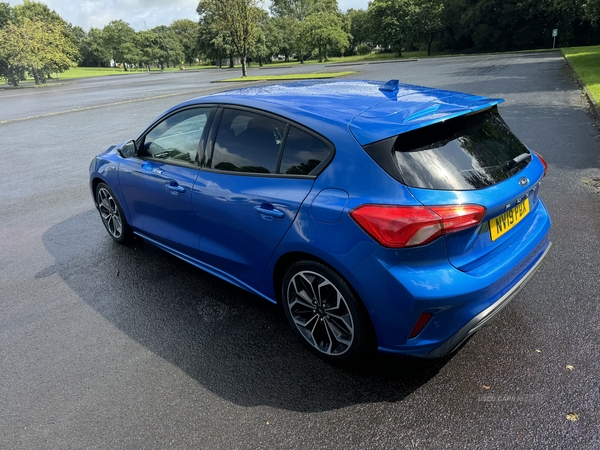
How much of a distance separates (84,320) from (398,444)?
2635mm

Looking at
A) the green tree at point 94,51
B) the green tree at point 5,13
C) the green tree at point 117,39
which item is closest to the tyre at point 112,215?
the green tree at point 5,13

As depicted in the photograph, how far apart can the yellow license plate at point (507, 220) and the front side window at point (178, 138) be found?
2243 millimetres

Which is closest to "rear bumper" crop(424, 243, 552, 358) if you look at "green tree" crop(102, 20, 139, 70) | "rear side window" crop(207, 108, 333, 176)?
"rear side window" crop(207, 108, 333, 176)

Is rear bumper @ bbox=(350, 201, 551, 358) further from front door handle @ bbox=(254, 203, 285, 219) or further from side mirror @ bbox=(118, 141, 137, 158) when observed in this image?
side mirror @ bbox=(118, 141, 137, 158)

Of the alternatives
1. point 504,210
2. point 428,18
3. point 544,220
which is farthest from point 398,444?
point 428,18

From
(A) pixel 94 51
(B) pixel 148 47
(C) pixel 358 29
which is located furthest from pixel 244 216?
(A) pixel 94 51

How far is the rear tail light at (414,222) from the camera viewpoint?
227 cm

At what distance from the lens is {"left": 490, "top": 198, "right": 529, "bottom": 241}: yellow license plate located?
2.55m

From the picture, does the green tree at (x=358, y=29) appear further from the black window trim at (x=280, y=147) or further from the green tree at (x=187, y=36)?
the black window trim at (x=280, y=147)

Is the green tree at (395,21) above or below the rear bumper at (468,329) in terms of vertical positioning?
above

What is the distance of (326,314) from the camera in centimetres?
277

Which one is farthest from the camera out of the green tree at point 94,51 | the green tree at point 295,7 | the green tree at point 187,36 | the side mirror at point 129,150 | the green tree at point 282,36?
the green tree at point 295,7

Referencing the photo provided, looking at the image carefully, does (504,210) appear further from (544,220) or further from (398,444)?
(398,444)

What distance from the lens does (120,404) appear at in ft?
8.77
